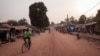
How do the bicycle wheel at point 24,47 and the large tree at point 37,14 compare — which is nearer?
the bicycle wheel at point 24,47

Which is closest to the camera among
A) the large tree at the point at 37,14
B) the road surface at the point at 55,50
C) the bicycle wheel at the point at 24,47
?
the road surface at the point at 55,50

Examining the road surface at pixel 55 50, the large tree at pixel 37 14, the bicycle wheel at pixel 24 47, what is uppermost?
the large tree at pixel 37 14

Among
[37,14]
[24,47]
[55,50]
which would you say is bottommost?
[55,50]

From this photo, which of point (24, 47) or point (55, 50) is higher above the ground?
point (24, 47)

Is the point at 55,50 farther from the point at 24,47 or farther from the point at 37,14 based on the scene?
the point at 37,14

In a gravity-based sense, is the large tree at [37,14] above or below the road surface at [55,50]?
above

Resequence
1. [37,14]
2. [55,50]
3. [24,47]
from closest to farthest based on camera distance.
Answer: [24,47], [55,50], [37,14]

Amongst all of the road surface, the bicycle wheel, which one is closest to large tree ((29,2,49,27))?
the road surface

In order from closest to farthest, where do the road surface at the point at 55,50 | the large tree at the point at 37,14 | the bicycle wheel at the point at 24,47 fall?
the road surface at the point at 55,50 → the bicycle wheel at the point at 24,47 → the large tree at the point at 37,14

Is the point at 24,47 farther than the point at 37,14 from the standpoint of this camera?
No

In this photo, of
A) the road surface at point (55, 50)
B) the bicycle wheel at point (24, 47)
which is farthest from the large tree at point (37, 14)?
the bicycle wheel at point (24, 47)

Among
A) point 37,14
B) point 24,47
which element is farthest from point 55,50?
point 37,14

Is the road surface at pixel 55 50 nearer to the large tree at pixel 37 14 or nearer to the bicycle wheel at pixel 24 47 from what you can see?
the bicycle wheel at pixel 24 47

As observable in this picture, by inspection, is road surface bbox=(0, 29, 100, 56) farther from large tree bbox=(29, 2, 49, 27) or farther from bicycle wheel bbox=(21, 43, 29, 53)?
large tree bbox=(29, 2, 49, 27)
